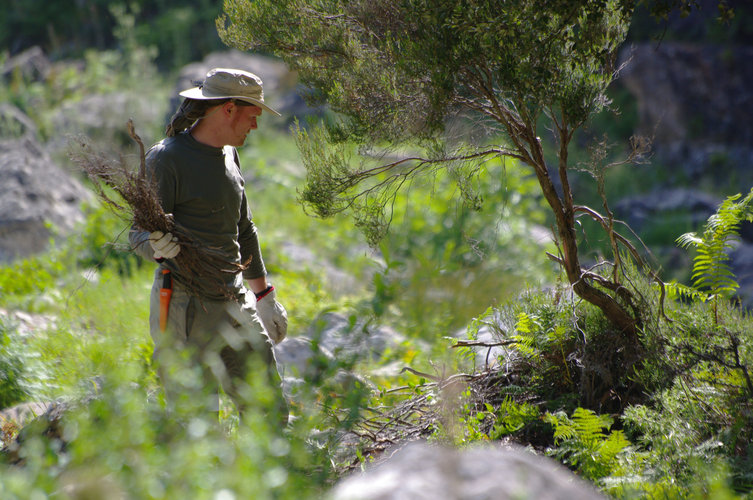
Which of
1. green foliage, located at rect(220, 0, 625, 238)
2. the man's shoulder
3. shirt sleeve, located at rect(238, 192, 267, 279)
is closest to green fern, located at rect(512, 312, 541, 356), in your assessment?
green foliage, located at rect(220, 0, 625, 238)

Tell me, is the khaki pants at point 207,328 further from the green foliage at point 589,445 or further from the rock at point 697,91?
the rock at point 697,91

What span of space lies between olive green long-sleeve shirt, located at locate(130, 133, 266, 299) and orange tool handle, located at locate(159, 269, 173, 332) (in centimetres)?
4

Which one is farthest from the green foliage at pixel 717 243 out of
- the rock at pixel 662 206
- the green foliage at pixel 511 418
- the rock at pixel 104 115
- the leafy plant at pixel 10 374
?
the rock at pixel 104 115

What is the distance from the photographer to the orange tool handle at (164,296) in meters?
3.64

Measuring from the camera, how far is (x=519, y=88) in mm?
3416

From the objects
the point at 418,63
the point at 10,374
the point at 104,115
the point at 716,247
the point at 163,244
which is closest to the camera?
the point at 163,244

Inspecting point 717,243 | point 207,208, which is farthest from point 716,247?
point 207,208

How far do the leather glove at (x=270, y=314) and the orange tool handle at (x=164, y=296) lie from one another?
0.61 meters

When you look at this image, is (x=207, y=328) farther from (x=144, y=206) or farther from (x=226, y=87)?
(x=226, y=87)

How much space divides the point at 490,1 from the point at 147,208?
1899mm

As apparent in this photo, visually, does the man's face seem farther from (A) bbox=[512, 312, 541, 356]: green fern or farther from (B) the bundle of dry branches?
(A) bbox=[512, 312, 541, 356]: green fern

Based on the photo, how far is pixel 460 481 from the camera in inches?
67.0

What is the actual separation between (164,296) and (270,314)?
708 millimetres

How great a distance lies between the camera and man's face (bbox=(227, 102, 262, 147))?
12.2 feet
